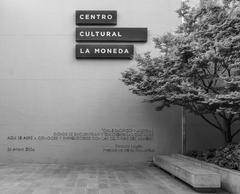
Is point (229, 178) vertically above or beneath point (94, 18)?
beneath

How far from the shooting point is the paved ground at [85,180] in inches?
364

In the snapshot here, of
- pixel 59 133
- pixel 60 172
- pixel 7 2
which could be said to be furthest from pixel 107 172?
pixel 7 2

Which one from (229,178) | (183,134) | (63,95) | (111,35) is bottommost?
(229,178)

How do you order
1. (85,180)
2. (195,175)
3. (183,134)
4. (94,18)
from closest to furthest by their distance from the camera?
(195,175), (85,180), (183,134), (94,18)

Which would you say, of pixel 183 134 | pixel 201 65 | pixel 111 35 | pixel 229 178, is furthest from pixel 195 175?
pixel 111 35

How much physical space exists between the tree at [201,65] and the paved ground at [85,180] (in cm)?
245

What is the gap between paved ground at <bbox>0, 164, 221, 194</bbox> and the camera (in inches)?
364

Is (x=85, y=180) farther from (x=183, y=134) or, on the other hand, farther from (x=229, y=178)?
(x=183, y=134)

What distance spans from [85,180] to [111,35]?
613 centimetres

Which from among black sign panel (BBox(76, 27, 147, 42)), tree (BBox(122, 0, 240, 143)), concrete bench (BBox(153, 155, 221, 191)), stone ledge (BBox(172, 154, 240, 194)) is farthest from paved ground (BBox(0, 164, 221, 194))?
black sign panel (BBox(76, 27, 147, 42))

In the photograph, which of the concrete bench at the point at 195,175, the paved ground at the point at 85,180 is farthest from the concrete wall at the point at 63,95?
the concrete bench at the point at 195,175

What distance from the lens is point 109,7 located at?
48.4 feet

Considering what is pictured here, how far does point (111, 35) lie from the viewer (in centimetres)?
1457

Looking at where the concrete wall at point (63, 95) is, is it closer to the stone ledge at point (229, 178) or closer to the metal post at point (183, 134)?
the metal post at point (183, 134)
